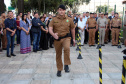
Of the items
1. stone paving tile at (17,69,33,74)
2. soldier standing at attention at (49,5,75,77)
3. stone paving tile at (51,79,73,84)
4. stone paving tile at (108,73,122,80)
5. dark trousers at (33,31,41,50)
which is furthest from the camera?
dark trousers at (33,31,41,50)

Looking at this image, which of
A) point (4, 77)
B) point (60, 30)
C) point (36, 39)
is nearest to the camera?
point (60, 30)

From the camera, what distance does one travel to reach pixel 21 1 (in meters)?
18.1

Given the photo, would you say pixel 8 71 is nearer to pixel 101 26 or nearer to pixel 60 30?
pixel 60 30

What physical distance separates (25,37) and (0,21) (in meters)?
1.61

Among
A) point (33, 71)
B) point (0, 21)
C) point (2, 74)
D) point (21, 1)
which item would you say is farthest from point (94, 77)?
point (21, 1)

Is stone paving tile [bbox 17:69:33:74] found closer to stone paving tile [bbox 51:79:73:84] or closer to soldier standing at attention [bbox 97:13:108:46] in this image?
stone paving tile [bbox 51:79:73:84]

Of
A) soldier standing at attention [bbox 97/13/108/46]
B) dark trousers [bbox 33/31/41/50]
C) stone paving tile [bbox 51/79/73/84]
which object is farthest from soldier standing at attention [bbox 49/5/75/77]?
soldier standing at attention [bbox 97/13/108/46]

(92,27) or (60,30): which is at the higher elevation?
(92,27)

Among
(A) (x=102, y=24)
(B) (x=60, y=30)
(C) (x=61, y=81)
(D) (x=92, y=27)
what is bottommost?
(C) (x=61, y=81)

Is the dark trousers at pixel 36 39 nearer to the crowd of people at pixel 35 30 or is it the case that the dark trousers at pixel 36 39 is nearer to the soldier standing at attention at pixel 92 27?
the crowd of people at pixel 35 30

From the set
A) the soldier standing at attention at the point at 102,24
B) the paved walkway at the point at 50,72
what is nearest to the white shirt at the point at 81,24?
the soldier standing at attention at the point at 102,24

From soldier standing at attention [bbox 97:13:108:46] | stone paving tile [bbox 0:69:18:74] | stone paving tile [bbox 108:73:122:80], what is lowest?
stone paving tile [bbox 108:73:122:80]

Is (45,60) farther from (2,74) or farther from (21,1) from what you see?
(21,1)

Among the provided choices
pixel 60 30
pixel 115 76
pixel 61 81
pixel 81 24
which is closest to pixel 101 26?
pixel 81 24
